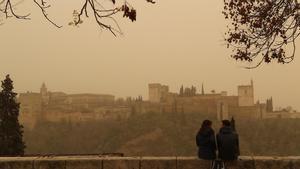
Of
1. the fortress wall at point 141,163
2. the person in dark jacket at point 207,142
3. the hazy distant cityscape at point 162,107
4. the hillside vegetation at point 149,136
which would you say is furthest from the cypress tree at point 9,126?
the hazy distant cityscape at point 162,107

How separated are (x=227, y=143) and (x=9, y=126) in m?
16.5

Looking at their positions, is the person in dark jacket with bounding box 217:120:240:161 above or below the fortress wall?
above

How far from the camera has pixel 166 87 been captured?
436ft

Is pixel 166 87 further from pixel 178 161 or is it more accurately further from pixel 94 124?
pixel 178 161

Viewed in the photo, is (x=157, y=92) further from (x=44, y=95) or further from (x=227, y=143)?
(x=227, y=143)

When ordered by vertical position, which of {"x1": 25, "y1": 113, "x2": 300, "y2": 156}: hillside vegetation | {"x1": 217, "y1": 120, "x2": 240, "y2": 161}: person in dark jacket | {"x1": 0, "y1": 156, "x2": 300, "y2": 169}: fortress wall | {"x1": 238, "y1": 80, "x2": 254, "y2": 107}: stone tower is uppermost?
{"x1": 238, "y1": 80, "x2": 254, "y2": 107}: stone tower

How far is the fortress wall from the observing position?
27.3 ft

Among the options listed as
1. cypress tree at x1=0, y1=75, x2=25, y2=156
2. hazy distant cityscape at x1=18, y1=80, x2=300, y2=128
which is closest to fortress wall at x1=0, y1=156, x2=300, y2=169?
cypress tree at x1=0, y1=75, x2=25, y2=156

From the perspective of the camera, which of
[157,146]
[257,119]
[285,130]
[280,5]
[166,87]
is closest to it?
[280,5]

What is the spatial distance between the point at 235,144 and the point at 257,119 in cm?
10946

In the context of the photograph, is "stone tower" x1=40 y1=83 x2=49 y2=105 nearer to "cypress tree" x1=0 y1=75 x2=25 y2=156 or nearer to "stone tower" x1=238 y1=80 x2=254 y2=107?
"stone tower" x1=238 y1=80 x2=254 y2=107

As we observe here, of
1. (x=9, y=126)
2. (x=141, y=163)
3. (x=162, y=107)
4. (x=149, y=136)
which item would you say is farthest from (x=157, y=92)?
(x=141, y=163)

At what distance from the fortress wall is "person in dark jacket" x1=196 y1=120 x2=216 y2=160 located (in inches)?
8.4

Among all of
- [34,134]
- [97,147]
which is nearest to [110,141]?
[97,147]
